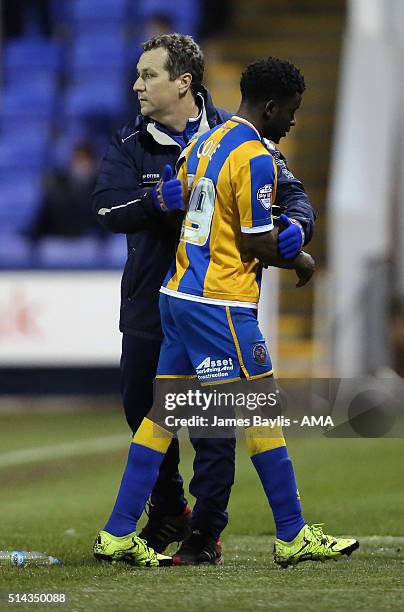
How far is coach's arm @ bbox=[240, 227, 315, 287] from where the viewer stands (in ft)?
16.0

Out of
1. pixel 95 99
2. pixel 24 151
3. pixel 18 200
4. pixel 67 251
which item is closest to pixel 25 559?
pixel 67 251

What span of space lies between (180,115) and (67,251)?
11.1 meters

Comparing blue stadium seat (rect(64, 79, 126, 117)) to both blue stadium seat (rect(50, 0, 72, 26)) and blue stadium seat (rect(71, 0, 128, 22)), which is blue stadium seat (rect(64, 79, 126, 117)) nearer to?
blue stadium seat (rect(71, 0, 128, 22))

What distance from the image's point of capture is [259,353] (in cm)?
490

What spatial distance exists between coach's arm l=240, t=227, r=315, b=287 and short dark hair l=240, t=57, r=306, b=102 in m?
0.49

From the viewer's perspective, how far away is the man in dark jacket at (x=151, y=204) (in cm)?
523

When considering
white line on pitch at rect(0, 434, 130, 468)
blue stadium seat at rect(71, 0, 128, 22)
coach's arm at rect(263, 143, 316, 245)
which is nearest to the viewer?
coach's arm at rect(263, 143, 316, 245)

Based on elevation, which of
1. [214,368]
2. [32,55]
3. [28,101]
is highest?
[32,55]

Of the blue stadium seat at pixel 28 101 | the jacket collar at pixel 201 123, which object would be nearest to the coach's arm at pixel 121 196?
the jacket collar at pixel 201 123

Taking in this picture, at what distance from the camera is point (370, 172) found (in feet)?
53.1

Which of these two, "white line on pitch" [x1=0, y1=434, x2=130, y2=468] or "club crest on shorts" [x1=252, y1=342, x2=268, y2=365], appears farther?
"white line on pitch" [x1=0, y1=434, x2=130, y2=468]

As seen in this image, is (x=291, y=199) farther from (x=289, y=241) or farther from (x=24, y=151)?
(x=24, y=151)

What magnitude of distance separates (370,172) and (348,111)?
3.81ft

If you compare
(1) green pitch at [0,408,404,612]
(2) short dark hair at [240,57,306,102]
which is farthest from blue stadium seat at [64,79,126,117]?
(2) short dark hair at [240,57,306,102]
